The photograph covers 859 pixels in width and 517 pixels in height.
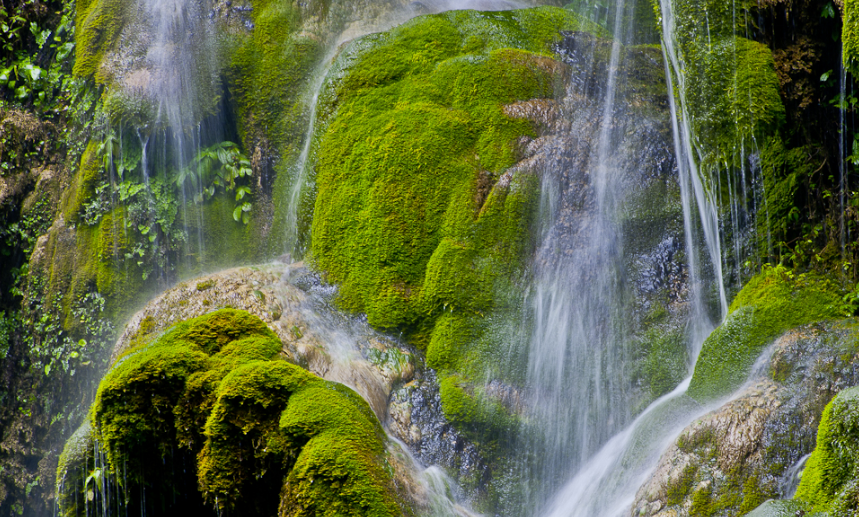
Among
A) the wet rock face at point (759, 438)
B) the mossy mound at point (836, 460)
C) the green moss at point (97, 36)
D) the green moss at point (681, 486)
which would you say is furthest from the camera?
the green moss at point (97, 36)

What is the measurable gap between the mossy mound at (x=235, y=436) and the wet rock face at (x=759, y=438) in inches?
82.1

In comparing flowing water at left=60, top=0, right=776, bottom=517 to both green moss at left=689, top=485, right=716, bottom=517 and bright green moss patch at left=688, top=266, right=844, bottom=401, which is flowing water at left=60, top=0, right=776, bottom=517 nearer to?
bright green moss patch at left=688, top=266, right=844, bottom=401

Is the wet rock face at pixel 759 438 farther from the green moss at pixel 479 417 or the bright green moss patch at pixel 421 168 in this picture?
the bright green moss patch at pixel 421 168

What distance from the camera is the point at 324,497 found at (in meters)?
4.15

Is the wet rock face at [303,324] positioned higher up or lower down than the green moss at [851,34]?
lower down

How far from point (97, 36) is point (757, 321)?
29.4 ft

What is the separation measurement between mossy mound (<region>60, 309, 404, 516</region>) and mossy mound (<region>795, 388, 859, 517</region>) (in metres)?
2.48

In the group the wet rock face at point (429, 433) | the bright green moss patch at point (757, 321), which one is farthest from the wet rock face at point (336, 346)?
the bright green moss patch at point (757, 321)

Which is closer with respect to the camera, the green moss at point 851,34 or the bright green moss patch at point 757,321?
the green moss at point 851,34

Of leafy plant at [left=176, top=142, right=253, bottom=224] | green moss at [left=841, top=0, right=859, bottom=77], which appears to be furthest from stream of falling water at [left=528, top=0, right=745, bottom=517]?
leafy plant at [left=176, top=142, right=253, bottom=224]

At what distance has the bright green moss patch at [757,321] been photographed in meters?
5.20

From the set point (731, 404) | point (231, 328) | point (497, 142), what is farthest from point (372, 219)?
point (731, 404)

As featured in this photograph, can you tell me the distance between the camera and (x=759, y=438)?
15.0 feet

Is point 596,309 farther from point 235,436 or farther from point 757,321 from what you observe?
point 235,436
